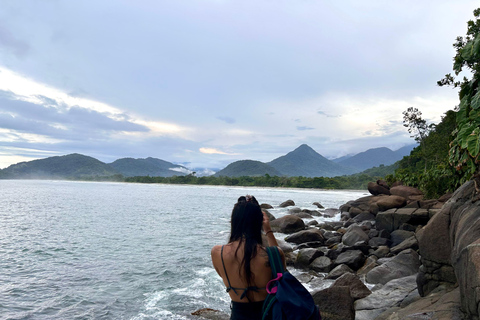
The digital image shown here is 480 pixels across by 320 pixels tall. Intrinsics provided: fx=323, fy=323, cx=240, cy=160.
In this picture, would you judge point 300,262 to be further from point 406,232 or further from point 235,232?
point 235,232

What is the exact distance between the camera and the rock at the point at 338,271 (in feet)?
36.3

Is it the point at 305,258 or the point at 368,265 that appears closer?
the point at 368,265

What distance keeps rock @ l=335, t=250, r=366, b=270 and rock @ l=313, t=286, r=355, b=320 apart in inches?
193

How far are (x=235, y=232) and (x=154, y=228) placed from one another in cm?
2379

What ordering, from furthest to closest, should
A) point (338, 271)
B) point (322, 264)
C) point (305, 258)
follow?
1. point (305, 258)
2. point (322, 264)
3. point (338, 271)

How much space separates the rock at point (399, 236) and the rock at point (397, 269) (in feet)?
16.6

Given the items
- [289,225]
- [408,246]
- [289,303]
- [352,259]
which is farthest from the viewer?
[289,225]

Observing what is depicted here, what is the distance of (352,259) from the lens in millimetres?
11961

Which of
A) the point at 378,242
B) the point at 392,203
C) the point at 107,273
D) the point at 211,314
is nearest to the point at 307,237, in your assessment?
the point at 378,242

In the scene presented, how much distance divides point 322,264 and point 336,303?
5222 millimetres

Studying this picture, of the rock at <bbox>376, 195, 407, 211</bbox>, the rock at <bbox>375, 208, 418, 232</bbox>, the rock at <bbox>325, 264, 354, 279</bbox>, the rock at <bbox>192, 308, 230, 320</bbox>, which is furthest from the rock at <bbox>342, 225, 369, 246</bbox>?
the rock at <bbox>192, 308, 230, 320</bbox>

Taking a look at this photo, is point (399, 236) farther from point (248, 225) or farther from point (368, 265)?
point (248, 225)

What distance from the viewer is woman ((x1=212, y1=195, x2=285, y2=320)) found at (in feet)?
9.21

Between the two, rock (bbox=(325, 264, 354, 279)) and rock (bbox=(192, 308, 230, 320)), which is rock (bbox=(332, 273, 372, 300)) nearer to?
rock (bbox=(325, 264, 354, 279))
